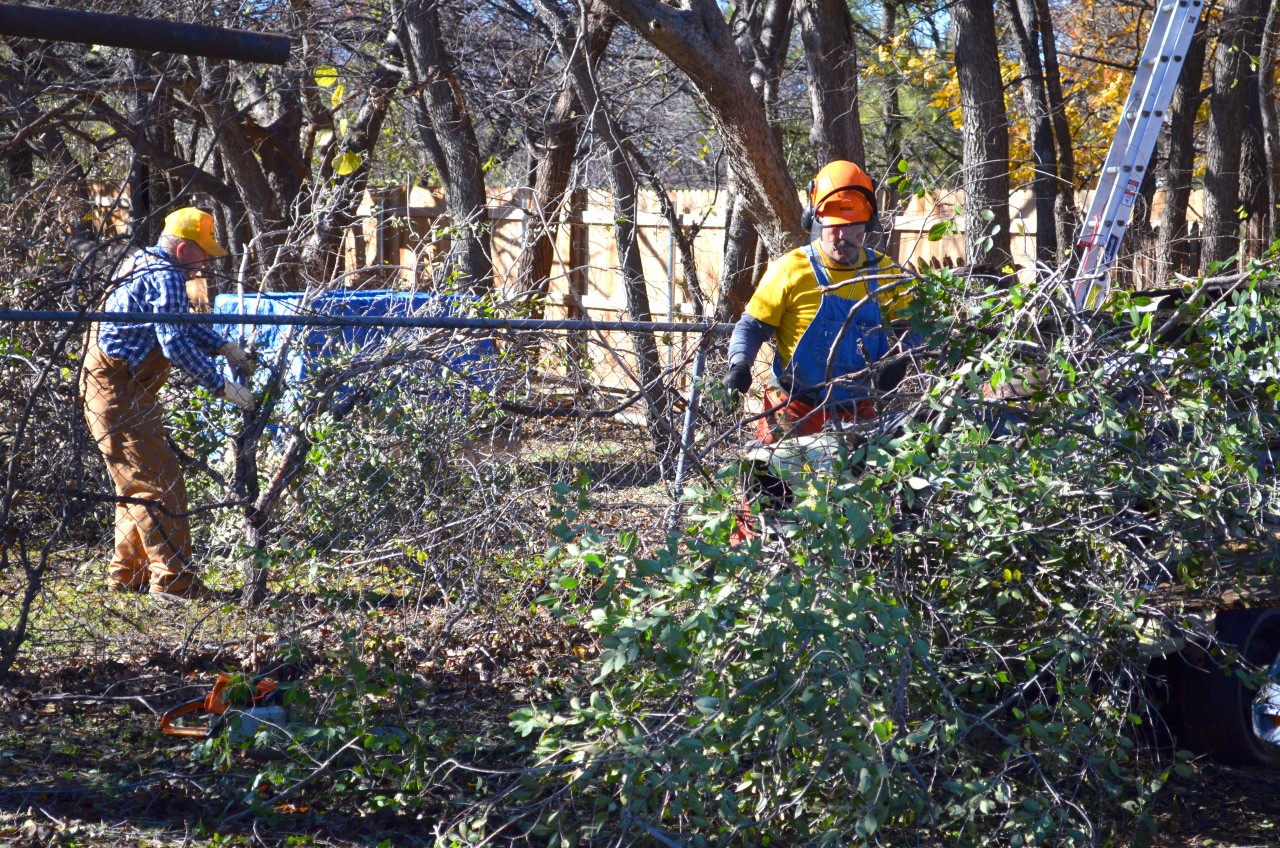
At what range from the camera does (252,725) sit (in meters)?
3.86

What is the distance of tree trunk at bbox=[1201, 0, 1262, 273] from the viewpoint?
31.3 feet

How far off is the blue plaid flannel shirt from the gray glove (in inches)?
89.2

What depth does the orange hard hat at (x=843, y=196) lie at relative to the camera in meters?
4.70

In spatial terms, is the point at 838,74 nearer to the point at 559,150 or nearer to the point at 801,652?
the point at 559,150

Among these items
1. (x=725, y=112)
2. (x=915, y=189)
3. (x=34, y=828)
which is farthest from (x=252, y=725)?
(x=725, y=112)

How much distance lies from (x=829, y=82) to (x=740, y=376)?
393 cm

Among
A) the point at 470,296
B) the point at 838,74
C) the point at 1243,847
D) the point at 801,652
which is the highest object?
the point at 838,74

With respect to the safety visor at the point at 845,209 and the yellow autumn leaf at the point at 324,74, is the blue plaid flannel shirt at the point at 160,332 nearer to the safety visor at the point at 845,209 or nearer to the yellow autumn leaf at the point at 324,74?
the safety visor at the point at 845,209

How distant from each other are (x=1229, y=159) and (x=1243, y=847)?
24.6 ft

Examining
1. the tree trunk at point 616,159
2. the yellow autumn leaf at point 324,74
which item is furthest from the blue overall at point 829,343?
the yellow autumn leaf at point 324,74

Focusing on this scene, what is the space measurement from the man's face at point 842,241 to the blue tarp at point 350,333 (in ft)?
4.83

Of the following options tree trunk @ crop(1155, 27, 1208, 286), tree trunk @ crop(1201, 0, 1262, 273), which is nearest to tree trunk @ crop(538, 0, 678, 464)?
tree trunk @ crop(1201, 0, 1262, 273)

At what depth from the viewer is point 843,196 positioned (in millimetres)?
4707

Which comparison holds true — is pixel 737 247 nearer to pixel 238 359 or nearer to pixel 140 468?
pixel 238 359
